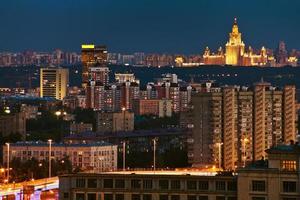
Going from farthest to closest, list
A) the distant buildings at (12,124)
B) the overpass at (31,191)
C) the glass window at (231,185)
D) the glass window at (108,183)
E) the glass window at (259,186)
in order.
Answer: the distant buildings at (12,124) → the overpass at (31,191) → the glass window at (108,183) → the glass window at (231,185) → the glass window at (259,186)

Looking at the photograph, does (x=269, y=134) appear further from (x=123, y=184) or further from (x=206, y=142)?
(x=123, y=184)

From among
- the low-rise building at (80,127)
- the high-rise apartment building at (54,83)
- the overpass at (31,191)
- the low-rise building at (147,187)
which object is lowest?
the overpass at (31,191)

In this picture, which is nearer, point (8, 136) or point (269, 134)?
point (269, 134)

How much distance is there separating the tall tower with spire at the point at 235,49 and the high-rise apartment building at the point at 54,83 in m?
12.9

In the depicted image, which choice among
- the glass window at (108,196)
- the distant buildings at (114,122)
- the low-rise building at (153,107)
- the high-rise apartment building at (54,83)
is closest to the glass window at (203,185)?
the glass window at (108,196)

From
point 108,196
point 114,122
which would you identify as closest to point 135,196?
point 108,196

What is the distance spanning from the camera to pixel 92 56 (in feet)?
358

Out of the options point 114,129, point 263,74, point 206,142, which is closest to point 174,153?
point 206,142

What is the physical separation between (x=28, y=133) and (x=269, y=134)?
48.3 feet

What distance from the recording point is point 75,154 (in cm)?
4284

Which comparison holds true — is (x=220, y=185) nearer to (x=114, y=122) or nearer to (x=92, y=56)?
(x=114, y=122)

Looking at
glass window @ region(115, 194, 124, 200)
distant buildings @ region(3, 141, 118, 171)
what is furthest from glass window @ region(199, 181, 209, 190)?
distant buildings @ region(3, 141, 118, 171)

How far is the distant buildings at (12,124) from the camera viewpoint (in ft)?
180

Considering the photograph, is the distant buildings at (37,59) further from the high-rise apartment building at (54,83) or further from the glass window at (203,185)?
the glass window at (203,185)
